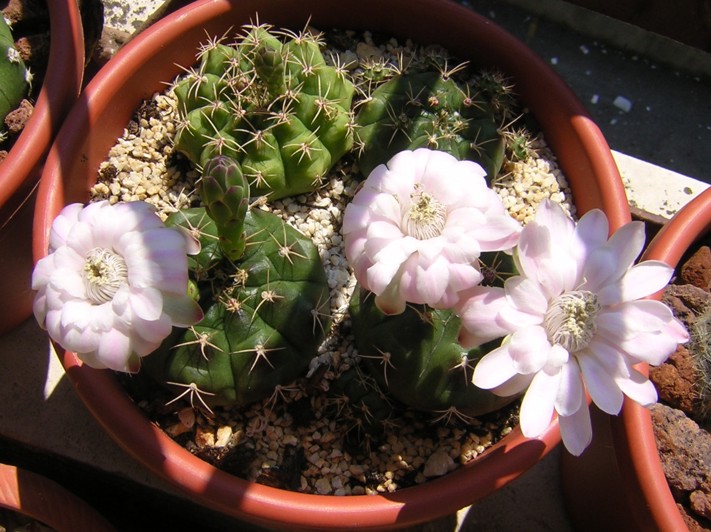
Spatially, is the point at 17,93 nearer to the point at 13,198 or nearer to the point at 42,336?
the point at 13,198

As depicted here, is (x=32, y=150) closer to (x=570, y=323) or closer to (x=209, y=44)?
(x=209, y=44)

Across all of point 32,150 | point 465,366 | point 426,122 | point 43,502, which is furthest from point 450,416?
point 32,150

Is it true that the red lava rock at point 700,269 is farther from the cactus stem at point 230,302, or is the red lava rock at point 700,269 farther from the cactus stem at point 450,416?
the cactus stem at point 230,302

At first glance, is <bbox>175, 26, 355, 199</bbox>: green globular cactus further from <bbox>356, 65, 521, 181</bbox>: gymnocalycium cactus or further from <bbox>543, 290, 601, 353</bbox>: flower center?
<bbox>543, 290, 601, 353</bbox>: flower center

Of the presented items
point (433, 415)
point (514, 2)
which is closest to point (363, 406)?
point (433, 415)

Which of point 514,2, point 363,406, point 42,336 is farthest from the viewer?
point 514,2

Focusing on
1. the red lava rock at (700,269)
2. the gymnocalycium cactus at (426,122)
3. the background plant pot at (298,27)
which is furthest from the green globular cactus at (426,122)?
the red lava rock at (700,269)
